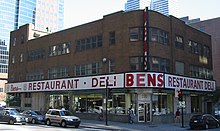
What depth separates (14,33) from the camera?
174 feet

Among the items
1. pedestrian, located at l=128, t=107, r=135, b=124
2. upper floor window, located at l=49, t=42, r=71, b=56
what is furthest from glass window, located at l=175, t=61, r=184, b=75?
upper floor window, located at l=49, t=42, r=71, b=56

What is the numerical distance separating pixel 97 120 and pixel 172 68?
11.1m

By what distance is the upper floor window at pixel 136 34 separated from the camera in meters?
32.0

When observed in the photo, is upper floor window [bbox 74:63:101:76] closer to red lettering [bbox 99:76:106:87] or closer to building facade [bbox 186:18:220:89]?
red lettering [bbox 99:76:106:87]

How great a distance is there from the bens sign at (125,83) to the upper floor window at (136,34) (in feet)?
14.2

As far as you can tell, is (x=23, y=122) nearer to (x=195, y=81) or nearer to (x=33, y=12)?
(x=195, y=81)

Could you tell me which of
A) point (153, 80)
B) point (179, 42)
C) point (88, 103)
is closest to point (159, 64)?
point (153, 80)

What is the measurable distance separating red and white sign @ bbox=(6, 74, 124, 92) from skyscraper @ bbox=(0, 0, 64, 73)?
86.0 m

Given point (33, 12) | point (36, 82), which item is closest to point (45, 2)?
point (33, 12)

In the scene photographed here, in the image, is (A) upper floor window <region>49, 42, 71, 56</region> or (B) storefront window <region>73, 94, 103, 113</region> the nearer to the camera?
(B) storefront window <region>73, 94, 103, 113</region>

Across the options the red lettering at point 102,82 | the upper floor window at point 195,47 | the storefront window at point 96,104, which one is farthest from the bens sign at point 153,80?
the upper floor window at point 195,47

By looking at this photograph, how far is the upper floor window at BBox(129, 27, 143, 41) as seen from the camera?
32.0 meters

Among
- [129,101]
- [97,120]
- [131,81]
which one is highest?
[131,81]

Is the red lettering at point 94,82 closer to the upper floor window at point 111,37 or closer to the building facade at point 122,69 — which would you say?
the building facade at point 122,69
